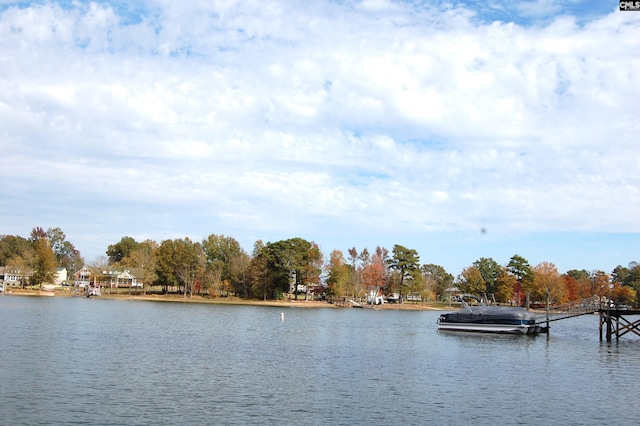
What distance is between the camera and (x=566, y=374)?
151 ft

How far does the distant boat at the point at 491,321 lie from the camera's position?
8331 cm

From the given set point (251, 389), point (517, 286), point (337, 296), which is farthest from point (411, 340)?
point (517, 286)

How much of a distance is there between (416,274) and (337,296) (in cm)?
2630

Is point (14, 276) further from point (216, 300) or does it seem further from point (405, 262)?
point (405, 262)

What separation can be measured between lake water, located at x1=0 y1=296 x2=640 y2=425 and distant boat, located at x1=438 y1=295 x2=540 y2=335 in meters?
14.2

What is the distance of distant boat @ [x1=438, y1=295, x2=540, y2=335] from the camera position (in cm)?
8331

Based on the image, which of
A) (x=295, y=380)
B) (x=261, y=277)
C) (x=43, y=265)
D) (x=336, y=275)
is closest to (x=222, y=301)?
(x=261, y=277)

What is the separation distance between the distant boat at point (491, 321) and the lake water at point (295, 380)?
46.6 ft

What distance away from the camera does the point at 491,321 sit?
85.2 m

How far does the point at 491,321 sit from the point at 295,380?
54038mm

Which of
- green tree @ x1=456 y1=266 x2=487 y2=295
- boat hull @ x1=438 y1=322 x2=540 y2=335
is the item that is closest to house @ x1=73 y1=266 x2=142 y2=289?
green tree @ x1=456 y1=266 x2=487 y2=295

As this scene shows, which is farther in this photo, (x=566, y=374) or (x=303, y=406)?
(x=566, y=374)

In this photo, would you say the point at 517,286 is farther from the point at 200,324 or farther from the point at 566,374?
the point at 566,374

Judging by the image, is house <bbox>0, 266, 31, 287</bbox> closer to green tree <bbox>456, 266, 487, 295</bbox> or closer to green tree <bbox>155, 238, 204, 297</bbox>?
green tree <bbox>155, 238, 204, 297</bbox>
